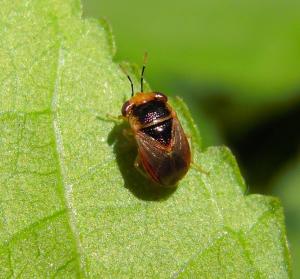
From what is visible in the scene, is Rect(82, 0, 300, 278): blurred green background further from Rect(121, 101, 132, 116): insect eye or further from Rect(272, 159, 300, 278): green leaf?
Rect(121, 101, 132, 116): insect eye

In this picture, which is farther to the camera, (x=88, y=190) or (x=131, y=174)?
(x=131, y=174)

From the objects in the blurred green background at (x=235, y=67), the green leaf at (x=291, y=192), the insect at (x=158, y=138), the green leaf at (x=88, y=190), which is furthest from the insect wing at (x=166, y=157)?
the green leaf at (x=291, y=192)

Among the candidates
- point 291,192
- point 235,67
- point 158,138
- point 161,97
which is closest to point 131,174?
point 158,138

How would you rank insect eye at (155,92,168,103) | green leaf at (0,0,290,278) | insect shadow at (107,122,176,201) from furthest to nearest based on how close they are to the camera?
insect eye at (155,92,168,103) < insect shadow at (107,122,176,201) < green leaf at (0,0,290,278)

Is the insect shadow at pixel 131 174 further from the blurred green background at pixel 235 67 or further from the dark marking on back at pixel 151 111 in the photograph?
the blurred green background at pixel 235 67

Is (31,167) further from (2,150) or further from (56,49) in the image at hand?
(56,49)

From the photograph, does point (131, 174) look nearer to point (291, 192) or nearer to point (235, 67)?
point (235, 67)

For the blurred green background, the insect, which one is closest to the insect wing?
the insect
